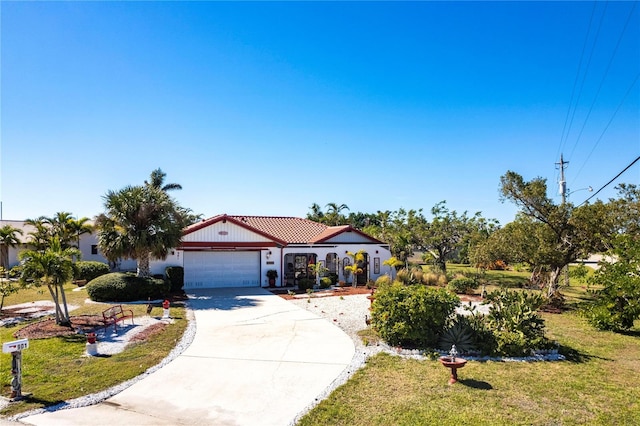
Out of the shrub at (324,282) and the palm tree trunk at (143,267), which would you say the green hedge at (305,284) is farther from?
the palm tree trunk at (143,267)

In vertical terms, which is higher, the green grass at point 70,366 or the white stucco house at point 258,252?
the white stucco house at point 258,252

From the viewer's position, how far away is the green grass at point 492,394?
6.67 metres

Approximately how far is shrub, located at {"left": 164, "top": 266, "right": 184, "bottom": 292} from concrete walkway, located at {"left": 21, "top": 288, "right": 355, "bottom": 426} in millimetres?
8446

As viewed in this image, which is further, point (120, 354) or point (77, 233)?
point (77, 233)

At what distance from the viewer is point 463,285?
75.5 feet

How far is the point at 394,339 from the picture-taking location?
11.0 m

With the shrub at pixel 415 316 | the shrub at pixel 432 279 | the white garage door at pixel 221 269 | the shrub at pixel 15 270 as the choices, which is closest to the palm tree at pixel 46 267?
the shrub at pixel 15 270

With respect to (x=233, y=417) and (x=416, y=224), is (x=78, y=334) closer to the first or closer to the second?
(x=233, y=417)

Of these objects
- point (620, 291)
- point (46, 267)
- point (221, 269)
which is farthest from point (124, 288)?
point (620, 291)

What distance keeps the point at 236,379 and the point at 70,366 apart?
412 centimetres

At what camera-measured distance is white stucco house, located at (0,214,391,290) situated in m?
23.3

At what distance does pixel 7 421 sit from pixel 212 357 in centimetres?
438

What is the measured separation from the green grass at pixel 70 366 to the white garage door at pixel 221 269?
34.9ft

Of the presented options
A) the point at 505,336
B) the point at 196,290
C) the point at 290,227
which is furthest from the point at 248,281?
the point at 505,336
